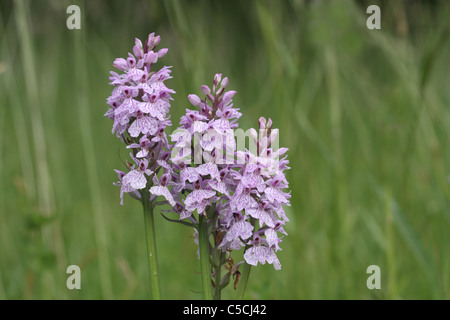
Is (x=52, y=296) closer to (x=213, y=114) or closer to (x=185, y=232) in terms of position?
(x=185, y=232)

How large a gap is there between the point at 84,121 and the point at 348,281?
88 centimetres

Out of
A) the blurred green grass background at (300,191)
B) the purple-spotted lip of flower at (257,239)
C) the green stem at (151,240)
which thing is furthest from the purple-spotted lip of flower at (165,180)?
the blurred green grass background at (300,191)

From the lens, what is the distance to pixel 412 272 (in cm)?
181

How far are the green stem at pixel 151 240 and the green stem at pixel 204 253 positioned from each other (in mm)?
60

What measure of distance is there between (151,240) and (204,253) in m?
0.07

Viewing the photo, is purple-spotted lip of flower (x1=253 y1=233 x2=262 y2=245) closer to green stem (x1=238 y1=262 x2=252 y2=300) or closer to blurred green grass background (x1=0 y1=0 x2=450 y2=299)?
green stem (x1=238 y1=262 x2=252 y2=300)

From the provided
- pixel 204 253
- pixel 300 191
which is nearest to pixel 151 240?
pixel 204 253

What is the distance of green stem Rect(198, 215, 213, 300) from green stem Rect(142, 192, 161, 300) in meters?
0.06

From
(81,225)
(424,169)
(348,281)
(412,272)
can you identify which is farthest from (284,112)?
(81,225)

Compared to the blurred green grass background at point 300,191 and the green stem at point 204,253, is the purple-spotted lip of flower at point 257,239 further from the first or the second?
the blurred green grass background at point 300,191

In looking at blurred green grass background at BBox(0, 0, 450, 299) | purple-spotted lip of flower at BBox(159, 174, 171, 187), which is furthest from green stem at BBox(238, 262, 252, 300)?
blurred green grass background at BBox(0, 0, 450, 299)

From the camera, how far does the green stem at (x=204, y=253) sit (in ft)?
2.28

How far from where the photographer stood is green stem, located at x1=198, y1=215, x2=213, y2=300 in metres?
0.69

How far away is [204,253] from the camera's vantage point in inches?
27.4
